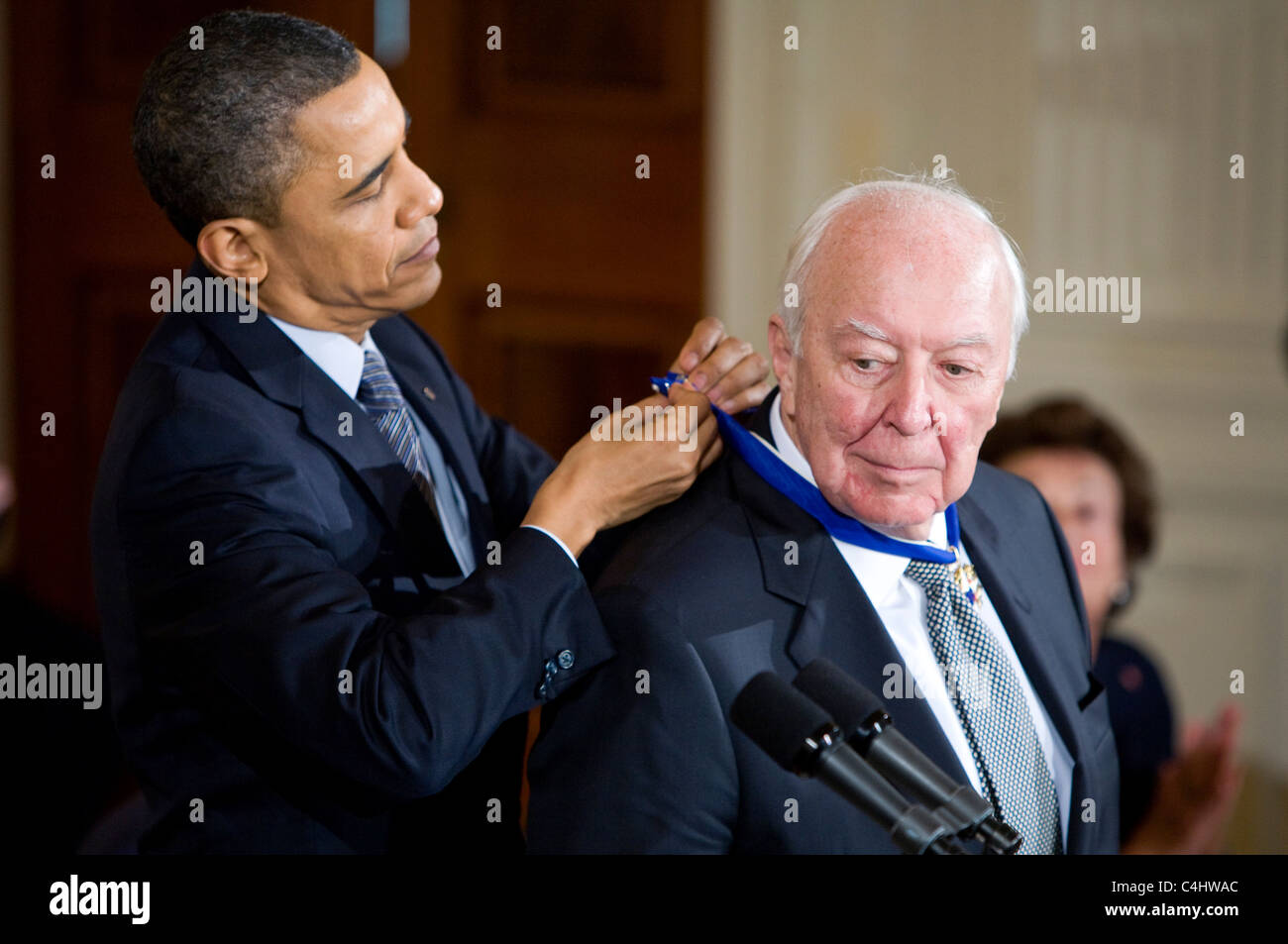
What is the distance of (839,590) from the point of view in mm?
1520

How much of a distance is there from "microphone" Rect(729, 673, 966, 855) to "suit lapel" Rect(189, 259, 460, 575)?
0.62 m

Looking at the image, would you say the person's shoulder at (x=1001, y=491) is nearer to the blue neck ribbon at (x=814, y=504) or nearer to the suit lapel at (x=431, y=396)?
the blue neck ribbon at (x=814, y=504)

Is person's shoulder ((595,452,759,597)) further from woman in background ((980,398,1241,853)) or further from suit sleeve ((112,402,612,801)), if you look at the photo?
woman in background ((980,398,1241,853))

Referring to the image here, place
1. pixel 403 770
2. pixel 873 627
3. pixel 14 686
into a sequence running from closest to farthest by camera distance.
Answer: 1. pixel 403 770
2. pixel 873 627
3. pixel 14 686

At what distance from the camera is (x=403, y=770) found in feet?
4.56

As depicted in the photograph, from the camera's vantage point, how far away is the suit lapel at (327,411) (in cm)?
155

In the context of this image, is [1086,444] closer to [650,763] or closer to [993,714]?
[993,714]

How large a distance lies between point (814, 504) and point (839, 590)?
3.6 inches

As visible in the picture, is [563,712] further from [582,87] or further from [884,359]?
[582,87]

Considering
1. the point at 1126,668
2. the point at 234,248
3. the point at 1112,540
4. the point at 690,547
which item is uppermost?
the point at 234,248

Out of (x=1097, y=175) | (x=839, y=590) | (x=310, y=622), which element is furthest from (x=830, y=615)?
(x=1097, y=175)

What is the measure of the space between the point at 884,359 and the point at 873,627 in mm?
278
